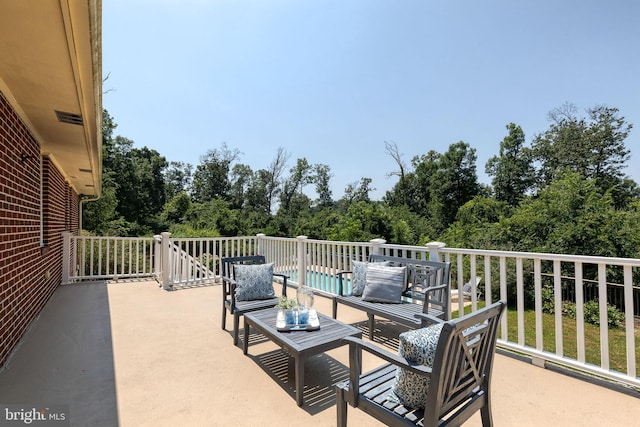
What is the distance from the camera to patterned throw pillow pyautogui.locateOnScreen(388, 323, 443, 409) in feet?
4.48

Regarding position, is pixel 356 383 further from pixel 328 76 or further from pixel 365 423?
pixel 328 76

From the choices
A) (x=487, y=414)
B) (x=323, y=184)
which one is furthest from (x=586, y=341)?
(x=323, y=184)

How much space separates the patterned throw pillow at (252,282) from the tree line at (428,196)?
10.1 metres

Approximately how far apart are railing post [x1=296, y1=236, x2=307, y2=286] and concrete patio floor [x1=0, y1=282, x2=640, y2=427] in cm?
197

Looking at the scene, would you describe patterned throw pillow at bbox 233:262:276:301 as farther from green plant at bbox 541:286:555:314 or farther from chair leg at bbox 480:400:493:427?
green plant at bbox 541:286:555:314

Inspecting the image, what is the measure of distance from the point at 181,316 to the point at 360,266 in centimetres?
267

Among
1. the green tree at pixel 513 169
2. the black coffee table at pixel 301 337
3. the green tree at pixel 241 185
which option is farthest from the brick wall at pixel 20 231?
the green tree at pixel 513 169

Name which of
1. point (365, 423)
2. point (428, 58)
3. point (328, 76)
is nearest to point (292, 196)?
point (328, 76)

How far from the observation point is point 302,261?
5664 millimetres

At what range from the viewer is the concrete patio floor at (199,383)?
2.04 metres

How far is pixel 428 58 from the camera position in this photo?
10.2 metres

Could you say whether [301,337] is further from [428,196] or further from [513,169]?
[513,169]

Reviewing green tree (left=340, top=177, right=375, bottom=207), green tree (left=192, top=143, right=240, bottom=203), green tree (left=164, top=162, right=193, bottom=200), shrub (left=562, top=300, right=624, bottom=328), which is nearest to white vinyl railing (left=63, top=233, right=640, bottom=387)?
shrub (left=562, top=300, right=624, bottom=328)

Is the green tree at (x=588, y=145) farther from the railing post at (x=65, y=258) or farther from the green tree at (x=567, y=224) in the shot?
the railing post at (x=65, y=258)
